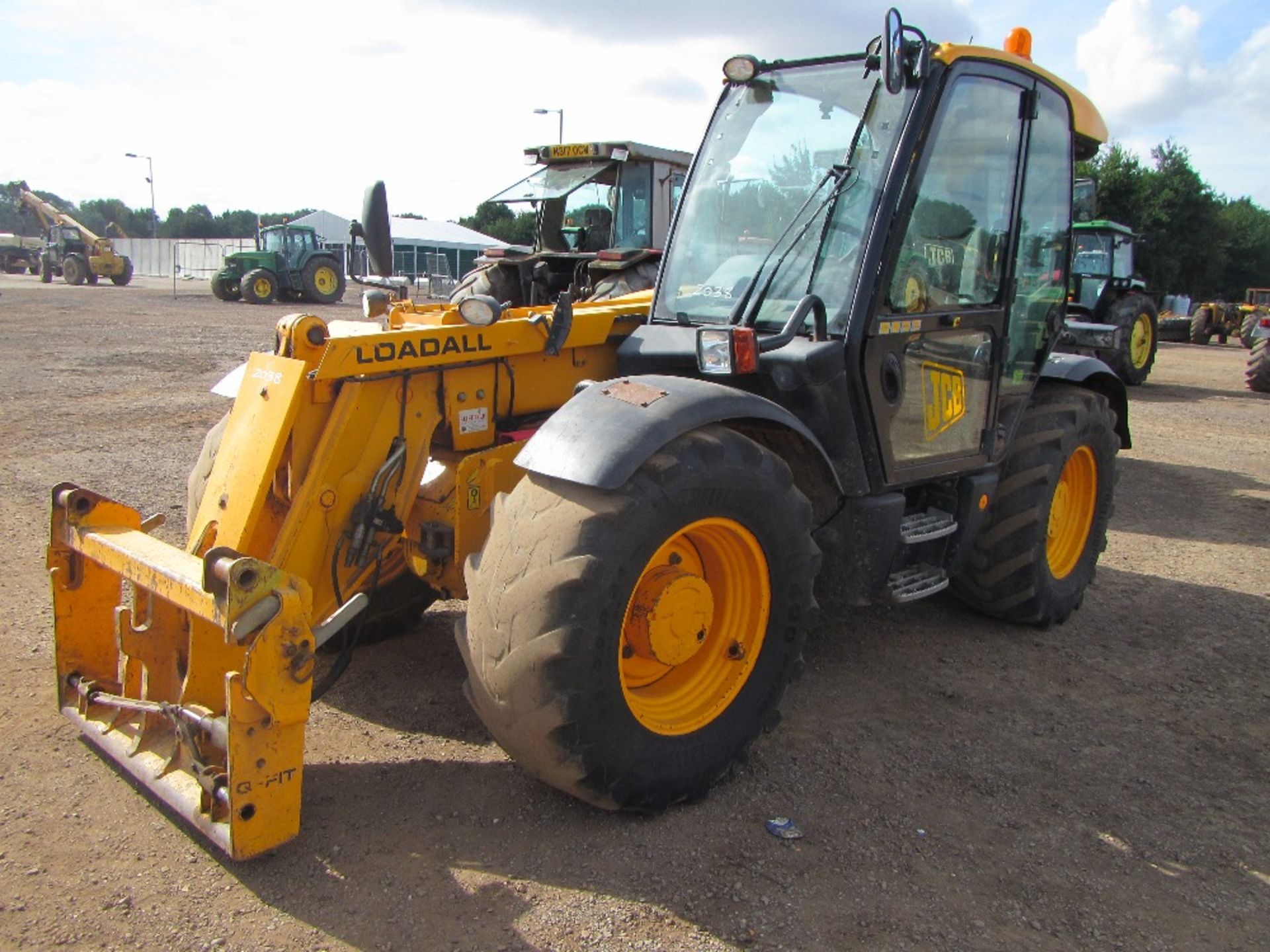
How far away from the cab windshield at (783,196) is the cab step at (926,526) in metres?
0.93

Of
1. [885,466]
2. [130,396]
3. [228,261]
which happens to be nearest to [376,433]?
[885,466]

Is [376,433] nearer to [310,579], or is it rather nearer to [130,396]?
[310,579]

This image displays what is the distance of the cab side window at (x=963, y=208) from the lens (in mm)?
3777

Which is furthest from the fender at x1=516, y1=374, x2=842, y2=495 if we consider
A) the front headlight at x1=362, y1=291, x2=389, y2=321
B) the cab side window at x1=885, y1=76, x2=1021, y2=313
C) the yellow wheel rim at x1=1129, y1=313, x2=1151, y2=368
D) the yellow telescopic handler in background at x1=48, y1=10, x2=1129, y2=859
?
the yellow wheel rim at x1=1129, y1=313, x2=1151, y2=368

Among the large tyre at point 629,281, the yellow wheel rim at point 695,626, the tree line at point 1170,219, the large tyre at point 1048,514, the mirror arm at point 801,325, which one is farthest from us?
the tree line at point 1170,219

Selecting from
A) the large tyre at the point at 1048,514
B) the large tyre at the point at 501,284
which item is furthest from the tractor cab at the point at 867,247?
the large tyre at the point at 501,284

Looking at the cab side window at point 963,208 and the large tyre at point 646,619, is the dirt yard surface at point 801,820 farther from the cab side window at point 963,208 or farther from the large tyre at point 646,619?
the cab side window at point 963,208

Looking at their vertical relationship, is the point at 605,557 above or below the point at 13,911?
above

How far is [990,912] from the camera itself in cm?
275

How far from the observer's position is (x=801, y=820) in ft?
10.3

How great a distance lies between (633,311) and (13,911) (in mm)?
2823

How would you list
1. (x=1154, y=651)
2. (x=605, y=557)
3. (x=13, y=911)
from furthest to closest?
(x=1154, y=651), (x=605, y=557), (x=13, y=911)

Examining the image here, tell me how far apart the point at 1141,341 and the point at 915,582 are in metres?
14.4

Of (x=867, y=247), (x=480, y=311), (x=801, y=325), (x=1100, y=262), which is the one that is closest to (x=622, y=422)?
(x=480, y=311)
